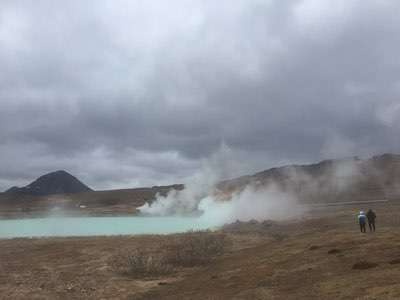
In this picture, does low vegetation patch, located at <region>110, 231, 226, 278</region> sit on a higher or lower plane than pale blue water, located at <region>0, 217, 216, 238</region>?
lower

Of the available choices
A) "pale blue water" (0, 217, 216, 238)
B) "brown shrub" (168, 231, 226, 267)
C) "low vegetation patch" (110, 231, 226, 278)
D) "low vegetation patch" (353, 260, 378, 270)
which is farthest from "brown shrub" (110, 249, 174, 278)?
"pale blue water" (0, 217, 216, 238)

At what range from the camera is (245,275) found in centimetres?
3234

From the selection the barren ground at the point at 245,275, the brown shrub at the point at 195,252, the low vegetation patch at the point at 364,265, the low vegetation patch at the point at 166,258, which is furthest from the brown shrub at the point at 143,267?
the low vegetation patch at the point at 364,265

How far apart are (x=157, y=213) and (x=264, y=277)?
134449mm

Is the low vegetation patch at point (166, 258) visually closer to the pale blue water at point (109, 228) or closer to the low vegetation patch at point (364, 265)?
the low vegetation patch at point (364, 265)

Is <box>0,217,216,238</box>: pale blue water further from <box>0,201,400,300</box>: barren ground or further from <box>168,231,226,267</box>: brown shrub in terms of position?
<box>0,201,400,300</box>: barren ground

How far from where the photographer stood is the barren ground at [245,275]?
25344mm

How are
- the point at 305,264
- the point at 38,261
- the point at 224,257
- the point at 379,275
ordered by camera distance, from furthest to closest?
1. the point at 38,261
2. the point at 224,257
3. the point at 305,264
4. the point at 379,275

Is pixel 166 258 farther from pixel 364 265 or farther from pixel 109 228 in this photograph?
pixel 109 228

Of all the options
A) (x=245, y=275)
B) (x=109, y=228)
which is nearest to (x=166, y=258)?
(x=245, y=275)

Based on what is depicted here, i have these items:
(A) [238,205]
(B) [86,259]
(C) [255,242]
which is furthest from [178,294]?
(A) [238,205]

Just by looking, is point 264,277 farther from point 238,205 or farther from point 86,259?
point 238,205

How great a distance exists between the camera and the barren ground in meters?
25.3

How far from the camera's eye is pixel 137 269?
128 ft
